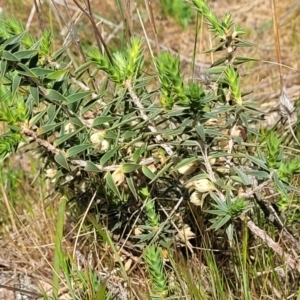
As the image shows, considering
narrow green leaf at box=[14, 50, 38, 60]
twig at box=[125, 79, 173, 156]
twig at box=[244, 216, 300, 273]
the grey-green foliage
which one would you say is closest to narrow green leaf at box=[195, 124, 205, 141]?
the grey-green foliage

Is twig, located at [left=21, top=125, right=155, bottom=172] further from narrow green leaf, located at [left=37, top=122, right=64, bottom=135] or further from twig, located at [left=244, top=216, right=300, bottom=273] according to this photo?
twig, located at [left=244, top=216, right=300, bottom=273]

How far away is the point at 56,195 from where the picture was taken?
5.60 ft

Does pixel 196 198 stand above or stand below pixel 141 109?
below

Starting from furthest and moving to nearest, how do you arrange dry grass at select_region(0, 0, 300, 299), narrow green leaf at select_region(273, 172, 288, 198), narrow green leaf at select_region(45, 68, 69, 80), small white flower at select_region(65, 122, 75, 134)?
dry grass at select_region(0, 0, 300, 299), small white flower at select_region(65, 122, 75, 134), narrow green leaf at select_region(45, 68, 69, 80), narrow green leaf at select_region(273, 172, 288, 198)

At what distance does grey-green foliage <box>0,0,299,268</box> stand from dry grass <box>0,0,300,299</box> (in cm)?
12

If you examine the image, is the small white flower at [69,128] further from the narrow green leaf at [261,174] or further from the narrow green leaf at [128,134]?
the narrow green leaf at [261,174]

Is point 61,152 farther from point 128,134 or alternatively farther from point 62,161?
point 128,134

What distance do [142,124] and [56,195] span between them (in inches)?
19.8

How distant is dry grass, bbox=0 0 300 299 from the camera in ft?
5.10

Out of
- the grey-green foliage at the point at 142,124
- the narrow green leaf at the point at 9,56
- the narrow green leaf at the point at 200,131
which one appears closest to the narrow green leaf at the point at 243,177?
the grey-green foliage at the point at 142,124

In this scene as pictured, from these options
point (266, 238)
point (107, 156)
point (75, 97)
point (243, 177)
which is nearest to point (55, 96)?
point (75, 97)

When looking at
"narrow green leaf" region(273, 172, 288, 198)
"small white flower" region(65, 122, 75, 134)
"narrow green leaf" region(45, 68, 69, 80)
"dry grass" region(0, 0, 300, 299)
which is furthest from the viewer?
"dry grass" region(0, 0, 300, 299)

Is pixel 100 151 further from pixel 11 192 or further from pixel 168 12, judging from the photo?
pixel 168 12

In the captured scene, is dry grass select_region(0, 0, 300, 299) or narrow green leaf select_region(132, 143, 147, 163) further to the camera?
dry grass select_region(0, 0, 300, 299)
